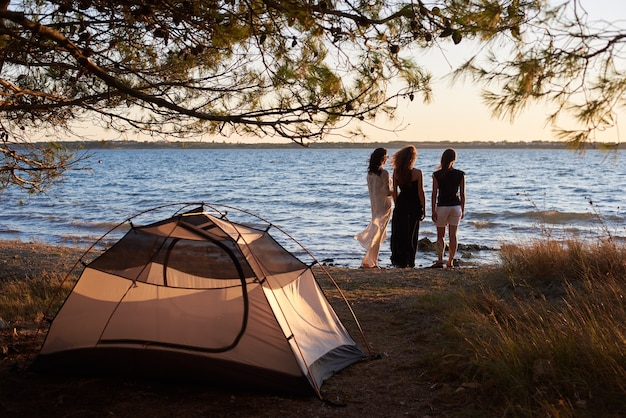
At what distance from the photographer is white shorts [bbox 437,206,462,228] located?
395 inches

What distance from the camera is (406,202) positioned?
33.2 ft

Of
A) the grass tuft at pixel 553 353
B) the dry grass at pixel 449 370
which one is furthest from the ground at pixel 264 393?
the grass tuft at pixel 553 353

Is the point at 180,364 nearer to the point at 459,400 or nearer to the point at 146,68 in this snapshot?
the point at 459,400

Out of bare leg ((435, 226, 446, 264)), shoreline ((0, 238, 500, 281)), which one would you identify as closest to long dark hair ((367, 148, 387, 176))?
bare leg ((435, 226, 446, 264))

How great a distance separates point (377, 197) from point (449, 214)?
3.60 ft

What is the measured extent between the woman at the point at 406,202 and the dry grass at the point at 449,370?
299 centimetres

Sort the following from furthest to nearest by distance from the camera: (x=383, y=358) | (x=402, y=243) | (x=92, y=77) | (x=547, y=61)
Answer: (x=402, y=243)
(x=92, y=77)
(x=383, y=358)
(x=547, y=61)

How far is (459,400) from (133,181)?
4411 centimetres

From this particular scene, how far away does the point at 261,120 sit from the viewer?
18.0ft

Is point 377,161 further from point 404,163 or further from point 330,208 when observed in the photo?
point 330,208

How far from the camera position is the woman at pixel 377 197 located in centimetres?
1000

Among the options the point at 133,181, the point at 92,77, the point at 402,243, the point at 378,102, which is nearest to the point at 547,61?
the point at 378,102

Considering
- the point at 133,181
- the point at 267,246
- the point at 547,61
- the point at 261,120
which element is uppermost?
the point at 547,61

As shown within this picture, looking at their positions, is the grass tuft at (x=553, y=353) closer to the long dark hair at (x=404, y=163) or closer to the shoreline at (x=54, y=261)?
the shoreline at (x=54, y=261)
